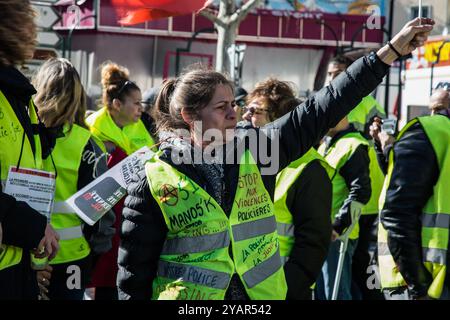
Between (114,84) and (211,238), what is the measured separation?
3878 mm

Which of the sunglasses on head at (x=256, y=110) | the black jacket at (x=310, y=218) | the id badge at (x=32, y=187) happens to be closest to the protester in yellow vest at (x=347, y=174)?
the sunglasses on head at (x=256, y=110)

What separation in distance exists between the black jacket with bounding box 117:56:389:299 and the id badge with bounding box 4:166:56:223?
297mm

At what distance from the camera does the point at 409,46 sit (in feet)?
10.5

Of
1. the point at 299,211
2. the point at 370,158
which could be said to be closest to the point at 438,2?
the point at 370,158

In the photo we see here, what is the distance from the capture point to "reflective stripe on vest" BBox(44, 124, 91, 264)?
4.51 metres

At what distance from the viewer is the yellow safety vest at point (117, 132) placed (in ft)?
21.0

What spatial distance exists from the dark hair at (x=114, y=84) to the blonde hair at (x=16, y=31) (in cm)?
373

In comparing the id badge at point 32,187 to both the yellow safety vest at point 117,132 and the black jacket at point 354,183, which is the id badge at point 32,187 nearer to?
the yellow safety vest at point 117,132

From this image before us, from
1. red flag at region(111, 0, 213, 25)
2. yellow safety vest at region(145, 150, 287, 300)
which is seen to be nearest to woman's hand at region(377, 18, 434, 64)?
yellow safety vest at region(145, 150, 287, 300)

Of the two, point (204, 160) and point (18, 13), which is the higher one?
point (18, 13)

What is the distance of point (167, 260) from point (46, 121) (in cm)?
159

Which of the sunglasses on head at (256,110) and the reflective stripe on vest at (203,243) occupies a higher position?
the sunglasses on head at (256,110)

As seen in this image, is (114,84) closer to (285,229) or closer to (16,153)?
(285,229)

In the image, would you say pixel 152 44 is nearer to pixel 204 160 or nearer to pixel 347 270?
pixel 347 270
